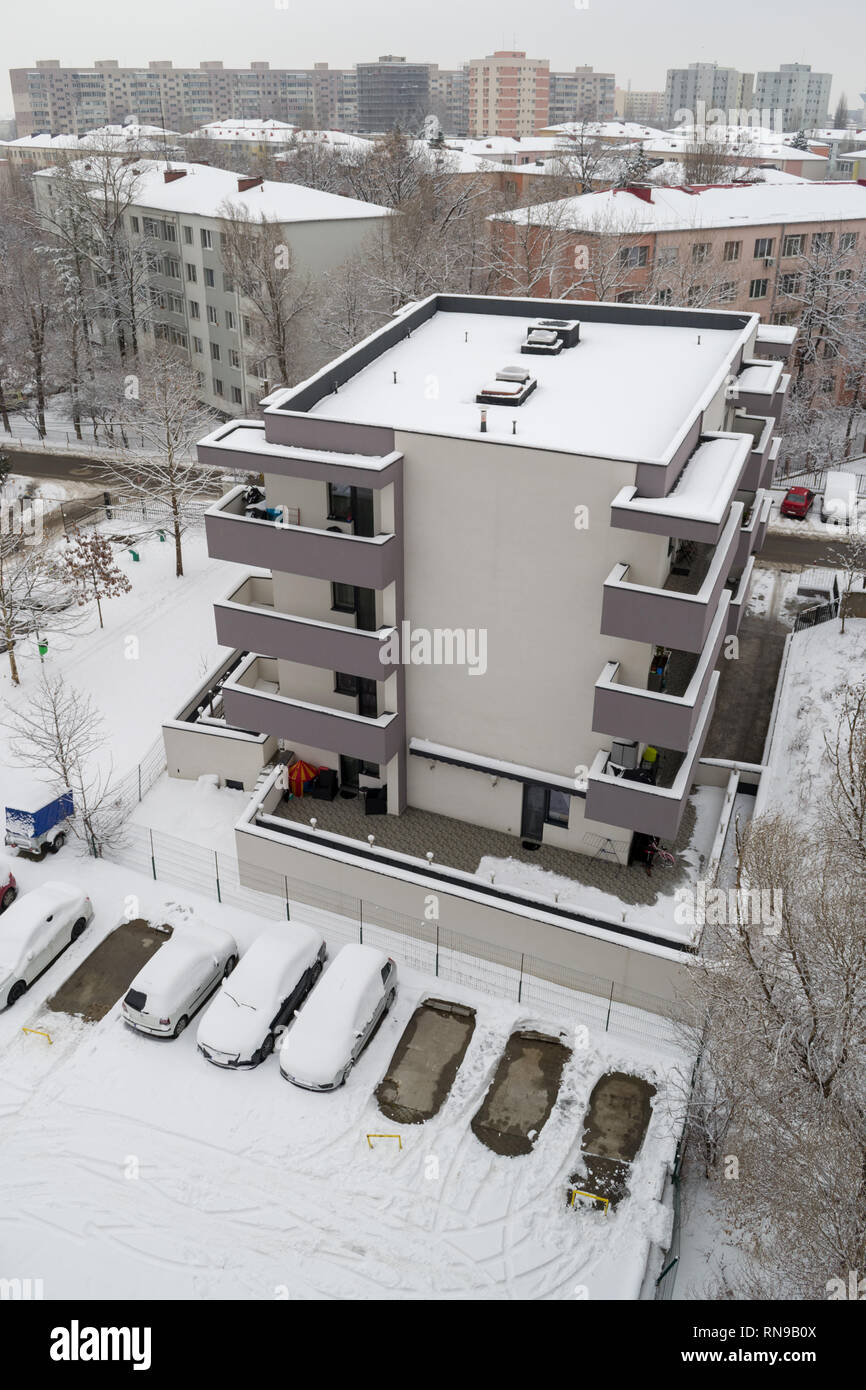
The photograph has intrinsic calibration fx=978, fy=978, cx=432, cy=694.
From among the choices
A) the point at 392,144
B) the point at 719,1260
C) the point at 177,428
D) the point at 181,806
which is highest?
the point at 392,144

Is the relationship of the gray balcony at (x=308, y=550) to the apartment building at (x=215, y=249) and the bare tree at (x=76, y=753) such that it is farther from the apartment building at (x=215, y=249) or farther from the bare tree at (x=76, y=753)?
the apartment building at (x=215, y=249)

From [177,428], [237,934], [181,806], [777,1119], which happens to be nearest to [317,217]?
[177,428]

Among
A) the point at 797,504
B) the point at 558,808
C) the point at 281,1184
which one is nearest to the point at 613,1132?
the point at 281,1184

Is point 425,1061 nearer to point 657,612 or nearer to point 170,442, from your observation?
point 657,612

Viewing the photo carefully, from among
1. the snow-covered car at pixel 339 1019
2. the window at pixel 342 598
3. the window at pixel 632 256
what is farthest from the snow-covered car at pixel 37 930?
the window at pixel 632 256

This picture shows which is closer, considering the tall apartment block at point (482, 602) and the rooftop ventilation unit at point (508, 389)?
the tall apartment block at point (482, 602)
